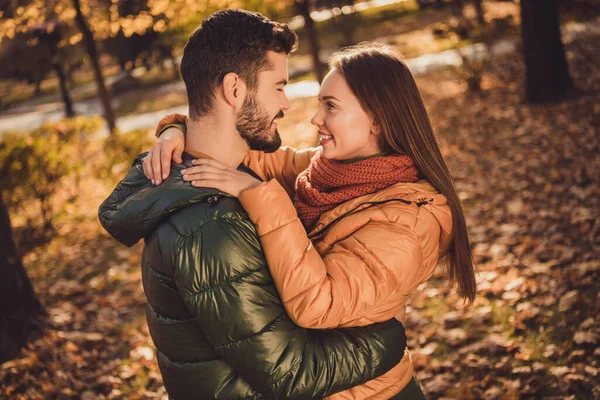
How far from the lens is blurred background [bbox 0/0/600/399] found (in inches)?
161

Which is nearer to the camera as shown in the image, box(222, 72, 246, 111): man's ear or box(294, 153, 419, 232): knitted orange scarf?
box(222, 72, 246, 111): man's ear

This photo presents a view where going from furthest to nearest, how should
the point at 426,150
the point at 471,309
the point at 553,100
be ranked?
the point at 553,100 < the point at 471,309 < the point at 426,150

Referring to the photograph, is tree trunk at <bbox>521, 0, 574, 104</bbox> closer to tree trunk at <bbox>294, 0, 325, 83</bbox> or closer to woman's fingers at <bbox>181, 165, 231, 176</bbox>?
tree trunk at <bbox>294, 0, 325, 83</bbox>

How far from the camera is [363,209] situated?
226 centimetres

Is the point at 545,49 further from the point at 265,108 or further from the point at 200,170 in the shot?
the point at 200,170

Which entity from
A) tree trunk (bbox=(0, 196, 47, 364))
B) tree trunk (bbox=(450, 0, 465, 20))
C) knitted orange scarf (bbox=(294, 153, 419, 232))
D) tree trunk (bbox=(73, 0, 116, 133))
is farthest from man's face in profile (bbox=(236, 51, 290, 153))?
tree trunk (bbox=(450, 0, 465, 20))

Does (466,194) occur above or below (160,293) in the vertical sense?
below

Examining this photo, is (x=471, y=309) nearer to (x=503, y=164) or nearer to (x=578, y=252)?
(x=578, y=252)

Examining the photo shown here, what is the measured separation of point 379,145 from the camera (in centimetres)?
255

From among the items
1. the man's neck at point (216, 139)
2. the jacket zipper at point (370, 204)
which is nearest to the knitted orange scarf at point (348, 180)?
the jacket zipper at point (370, 204)

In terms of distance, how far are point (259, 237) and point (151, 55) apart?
31.2 metres

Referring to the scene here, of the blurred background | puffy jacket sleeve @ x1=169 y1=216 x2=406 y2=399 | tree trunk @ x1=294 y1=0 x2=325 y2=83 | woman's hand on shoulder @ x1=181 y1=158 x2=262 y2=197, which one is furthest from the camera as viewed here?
tree trunk @ x1=294 y1=0 x2=325 y2=83

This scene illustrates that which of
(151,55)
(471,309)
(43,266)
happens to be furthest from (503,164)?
(151,55)

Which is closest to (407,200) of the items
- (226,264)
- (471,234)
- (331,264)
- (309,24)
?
(331,264)
